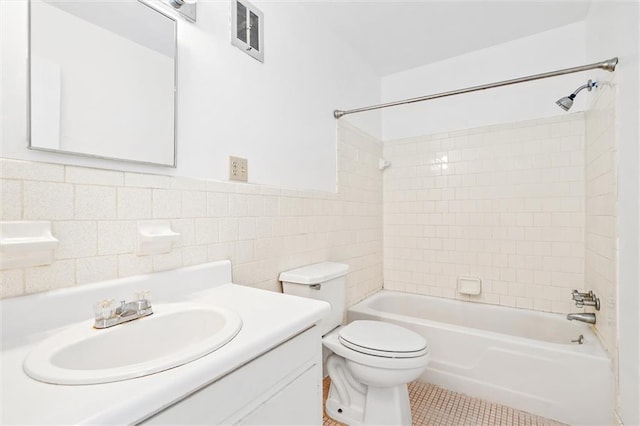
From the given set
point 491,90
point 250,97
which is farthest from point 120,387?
point 491,90

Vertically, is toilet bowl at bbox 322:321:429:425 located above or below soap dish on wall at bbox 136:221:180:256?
below

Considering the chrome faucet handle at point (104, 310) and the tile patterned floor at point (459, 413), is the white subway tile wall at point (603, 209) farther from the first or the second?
the chrome faucet handle at point (104, 310)

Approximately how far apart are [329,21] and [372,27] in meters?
0.32

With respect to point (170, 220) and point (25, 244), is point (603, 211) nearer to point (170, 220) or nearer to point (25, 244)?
point (170, 220)

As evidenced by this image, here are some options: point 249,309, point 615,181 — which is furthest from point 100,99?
point 615,181

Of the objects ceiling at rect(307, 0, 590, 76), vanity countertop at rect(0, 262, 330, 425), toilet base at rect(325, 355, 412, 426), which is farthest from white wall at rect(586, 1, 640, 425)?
vanity countertop at rect(0, 262, 330, 425)

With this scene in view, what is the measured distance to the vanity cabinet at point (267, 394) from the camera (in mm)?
606

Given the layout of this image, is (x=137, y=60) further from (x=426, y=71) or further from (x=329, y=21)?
(x=426, y=71)

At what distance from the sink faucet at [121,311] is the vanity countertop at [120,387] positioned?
0.39 ft

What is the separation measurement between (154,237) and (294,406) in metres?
0.69

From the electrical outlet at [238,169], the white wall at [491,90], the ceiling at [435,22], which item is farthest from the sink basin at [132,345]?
the white wall at [491,90]

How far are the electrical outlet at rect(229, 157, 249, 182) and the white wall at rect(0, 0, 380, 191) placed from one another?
0.09 ft

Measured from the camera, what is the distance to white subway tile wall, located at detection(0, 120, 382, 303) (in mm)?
806

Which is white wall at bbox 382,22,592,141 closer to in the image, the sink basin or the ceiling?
the ceiling
